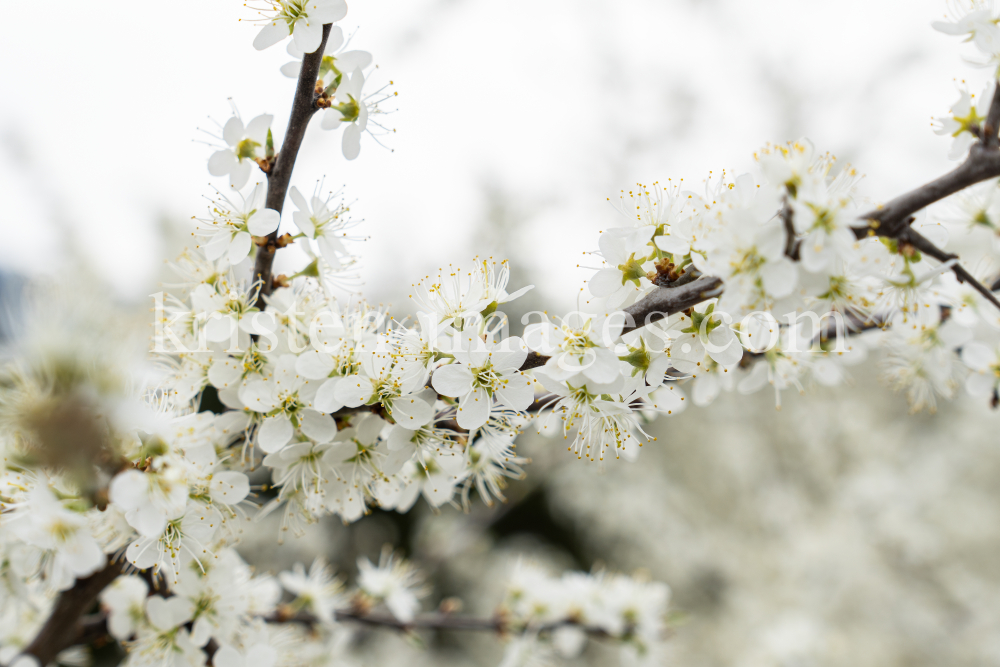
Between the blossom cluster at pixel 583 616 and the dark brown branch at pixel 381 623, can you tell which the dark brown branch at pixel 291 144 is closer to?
the dark brown branch at pixel 381 623

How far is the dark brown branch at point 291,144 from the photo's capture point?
2.64 feet

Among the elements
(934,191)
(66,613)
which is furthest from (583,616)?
(934,191)

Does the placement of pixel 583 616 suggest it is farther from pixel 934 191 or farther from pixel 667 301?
pixel 934 191

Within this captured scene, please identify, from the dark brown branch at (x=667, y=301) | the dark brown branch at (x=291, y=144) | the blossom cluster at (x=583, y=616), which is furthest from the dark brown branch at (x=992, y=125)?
the blossom cluster at (x=583, y=616)

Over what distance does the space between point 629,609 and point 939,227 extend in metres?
1.24

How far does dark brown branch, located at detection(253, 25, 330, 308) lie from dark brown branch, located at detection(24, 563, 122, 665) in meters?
0.57

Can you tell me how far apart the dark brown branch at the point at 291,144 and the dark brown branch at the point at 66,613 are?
0.57m

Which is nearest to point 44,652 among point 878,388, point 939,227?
point 939,227

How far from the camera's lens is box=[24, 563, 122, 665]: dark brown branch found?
3.13 feet

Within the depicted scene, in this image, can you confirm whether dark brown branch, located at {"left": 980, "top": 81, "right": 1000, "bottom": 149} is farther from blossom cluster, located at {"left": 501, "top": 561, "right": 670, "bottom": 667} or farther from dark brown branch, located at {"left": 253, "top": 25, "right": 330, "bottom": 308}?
blossom cluster, located at {"left": 501, "top": 561, "right": 670, "bottom": 667}

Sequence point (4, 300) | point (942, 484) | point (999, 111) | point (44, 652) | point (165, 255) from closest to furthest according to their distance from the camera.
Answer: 1. point (4, 300)
2. point (999, 111)
3. point (44, 652)
4. point (942, 484)
5. point (165, 255)

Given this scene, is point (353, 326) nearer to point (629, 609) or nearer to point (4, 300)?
point (4, 300)

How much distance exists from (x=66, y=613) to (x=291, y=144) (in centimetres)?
90

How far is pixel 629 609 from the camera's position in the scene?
1.60 metres
